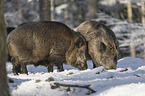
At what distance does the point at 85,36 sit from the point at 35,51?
1.41 meters

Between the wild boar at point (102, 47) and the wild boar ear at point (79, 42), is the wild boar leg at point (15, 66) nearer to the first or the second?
the wild boar ear at point (79, 42)

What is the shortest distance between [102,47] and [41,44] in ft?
4.79

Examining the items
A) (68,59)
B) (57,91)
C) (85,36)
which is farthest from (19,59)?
(57,91)

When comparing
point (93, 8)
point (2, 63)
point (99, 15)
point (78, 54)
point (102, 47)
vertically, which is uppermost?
point (93, 8)

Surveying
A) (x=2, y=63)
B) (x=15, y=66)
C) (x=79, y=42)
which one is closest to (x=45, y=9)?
(x=79, y=42)

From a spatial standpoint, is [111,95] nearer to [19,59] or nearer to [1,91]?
[1,91]

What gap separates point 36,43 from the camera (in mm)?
5199

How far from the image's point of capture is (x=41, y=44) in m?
5.20

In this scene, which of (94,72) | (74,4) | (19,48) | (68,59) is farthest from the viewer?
(74,4)

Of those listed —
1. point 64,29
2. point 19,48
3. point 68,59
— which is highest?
point 64,29

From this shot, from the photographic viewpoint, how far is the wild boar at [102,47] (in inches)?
216

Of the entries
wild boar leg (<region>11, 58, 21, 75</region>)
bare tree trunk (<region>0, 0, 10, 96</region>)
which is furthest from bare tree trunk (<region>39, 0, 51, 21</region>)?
bare tree trunk (<region>0, 0, 10, 96</region>)

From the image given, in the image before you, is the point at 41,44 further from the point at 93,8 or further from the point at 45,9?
the point at 93,8

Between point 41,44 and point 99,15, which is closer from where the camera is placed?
point 41,44
